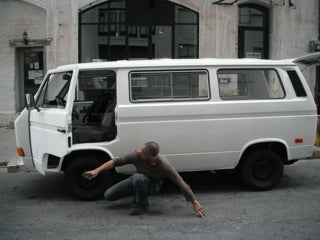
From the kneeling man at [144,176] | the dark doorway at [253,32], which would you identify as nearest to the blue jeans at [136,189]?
the kneeling man at [144,176]

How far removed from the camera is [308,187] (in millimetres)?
7145

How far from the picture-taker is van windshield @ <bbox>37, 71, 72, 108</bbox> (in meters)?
6.53

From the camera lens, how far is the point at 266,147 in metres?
6.89

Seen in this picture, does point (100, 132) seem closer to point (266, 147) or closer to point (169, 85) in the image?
point (169, 85)

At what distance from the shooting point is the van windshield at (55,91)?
6.53 metres

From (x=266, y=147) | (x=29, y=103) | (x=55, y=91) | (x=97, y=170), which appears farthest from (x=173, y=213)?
(x=29, y=103)

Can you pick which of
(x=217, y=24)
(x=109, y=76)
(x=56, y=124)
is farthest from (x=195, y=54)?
(x=56, y=124)

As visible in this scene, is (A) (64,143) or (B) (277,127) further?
(B) (277,127)

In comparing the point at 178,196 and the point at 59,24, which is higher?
the point at 59,24

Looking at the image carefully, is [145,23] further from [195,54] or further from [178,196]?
[178,196]

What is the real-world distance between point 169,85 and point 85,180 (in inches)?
73.0

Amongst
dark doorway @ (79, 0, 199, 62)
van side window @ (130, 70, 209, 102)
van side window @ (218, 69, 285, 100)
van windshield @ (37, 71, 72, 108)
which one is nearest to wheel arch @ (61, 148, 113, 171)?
van windshield @ (37, 71, 72, 108)

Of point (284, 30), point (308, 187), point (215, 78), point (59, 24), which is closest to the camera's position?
point (215, 78)

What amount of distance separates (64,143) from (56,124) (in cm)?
31
